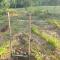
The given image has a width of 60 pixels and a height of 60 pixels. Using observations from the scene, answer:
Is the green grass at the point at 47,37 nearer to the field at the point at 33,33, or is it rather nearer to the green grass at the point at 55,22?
the field at the point at 33,33

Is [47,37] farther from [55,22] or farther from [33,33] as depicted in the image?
[55,22]

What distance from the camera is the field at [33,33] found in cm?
360

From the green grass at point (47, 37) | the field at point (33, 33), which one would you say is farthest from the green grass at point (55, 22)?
the green grass at point (47, 37)

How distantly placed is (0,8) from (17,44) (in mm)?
956

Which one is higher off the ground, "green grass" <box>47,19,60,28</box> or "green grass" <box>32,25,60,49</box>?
"green grass" <box>47,19,60,28</box>

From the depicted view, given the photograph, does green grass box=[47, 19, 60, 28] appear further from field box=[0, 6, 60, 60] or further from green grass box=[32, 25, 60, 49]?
green grass box=[32, 25, 60, 49]

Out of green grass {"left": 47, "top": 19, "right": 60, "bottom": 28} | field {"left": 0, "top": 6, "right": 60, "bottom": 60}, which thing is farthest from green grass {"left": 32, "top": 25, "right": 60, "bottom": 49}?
green grass {"left": 47, "top": 19, "right": 60, "bottom": 28}

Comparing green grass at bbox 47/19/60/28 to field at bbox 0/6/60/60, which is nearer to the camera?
field at bbox 0/6/60/60

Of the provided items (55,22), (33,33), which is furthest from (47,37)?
(55,22)

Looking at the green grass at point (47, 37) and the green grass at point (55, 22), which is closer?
the green grass at point (47, 37)

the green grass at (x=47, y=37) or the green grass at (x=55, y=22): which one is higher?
the green grass at (x=55, y=22)

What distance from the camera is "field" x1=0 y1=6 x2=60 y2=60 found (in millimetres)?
3602

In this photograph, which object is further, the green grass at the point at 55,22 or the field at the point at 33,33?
the green grass at the point at 55,22

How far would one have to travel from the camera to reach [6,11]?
4203 millimetres
